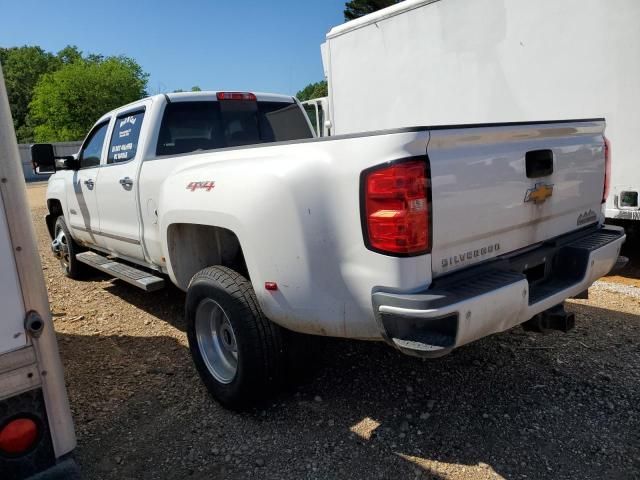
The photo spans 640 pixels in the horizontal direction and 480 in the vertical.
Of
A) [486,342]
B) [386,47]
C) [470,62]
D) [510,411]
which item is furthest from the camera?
[386,47]

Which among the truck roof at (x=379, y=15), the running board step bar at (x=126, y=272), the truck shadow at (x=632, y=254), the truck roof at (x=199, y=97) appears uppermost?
the truck roof at (x=379, y=15)

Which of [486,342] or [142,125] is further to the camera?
[142,125]

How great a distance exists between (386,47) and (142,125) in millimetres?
3951

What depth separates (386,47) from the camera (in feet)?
22.2

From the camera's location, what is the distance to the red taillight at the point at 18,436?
1726mm

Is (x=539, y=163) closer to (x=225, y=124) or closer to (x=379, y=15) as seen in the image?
(x=225, y=124)

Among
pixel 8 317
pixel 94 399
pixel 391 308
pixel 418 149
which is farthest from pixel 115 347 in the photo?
pixel 418 149

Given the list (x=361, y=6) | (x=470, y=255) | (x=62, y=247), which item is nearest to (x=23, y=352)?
(x=470, y=255)

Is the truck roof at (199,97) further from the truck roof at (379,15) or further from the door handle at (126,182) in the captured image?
the truck roof at (379,15)

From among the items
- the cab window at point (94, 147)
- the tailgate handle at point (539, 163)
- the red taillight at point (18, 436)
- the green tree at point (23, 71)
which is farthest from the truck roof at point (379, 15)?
the green tree at point (23, 71)

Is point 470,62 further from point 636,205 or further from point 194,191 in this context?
point 194,191

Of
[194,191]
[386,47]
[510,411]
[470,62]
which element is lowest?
[510,411]

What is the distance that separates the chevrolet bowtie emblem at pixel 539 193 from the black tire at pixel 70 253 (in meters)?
5.13

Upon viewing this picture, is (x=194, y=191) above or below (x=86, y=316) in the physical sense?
above
